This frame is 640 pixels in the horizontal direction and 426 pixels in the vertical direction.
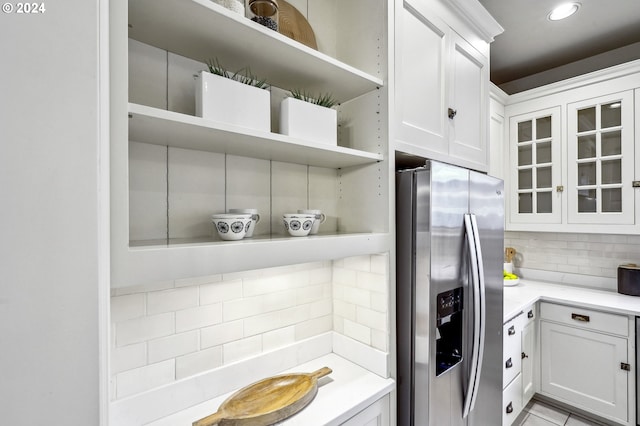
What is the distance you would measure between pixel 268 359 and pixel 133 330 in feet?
1.73

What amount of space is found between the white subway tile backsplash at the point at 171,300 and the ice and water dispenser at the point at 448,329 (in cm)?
95

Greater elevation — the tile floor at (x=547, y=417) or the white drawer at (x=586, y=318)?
the white drawer at (x=586, y=318)

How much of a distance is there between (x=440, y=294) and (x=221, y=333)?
89 cm

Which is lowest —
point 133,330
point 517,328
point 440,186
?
point 517,328

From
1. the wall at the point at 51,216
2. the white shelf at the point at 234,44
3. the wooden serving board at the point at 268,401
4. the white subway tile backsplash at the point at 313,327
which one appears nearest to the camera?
the wall at the point at 51,216

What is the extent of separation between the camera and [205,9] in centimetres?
78

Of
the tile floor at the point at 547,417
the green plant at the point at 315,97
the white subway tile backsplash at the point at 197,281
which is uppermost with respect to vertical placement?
the green plant at the point at 315,97

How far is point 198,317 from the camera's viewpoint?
3.48ft

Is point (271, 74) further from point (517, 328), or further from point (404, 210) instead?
point (517, 328)

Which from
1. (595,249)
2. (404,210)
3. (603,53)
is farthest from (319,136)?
(603,53)

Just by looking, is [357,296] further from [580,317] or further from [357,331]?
[580,317]

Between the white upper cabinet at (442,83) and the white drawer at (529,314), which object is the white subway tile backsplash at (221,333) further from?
the white drawer at (529,314)

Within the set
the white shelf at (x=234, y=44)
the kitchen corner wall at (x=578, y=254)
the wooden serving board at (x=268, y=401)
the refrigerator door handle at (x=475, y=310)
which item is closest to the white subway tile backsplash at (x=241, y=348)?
the wooden serving board at (x=268, y=401)

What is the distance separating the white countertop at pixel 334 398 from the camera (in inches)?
37.6
